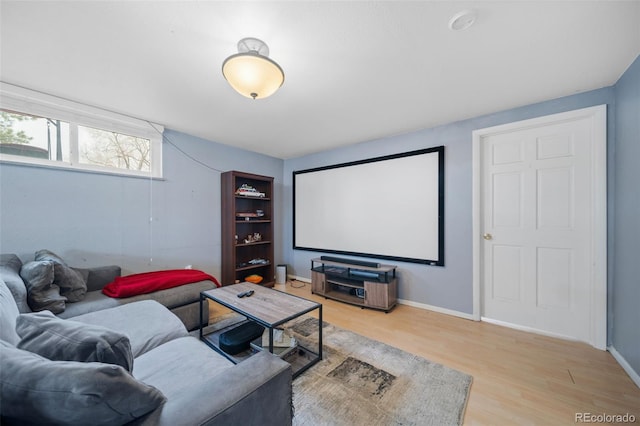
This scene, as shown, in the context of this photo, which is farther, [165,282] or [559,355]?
[165,282]

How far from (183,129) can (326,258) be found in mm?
2765

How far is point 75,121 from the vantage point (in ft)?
8.27

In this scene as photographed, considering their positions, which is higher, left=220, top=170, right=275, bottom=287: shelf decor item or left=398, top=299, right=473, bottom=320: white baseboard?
left=220, top=170, right=275, bottom=287: shelf decor item

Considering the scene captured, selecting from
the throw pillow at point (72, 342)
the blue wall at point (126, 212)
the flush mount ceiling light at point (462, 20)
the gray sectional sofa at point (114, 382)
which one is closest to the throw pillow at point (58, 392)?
the gray sectional sofa at point (114, 382)

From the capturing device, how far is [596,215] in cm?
214

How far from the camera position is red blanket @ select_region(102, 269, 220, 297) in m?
2.18

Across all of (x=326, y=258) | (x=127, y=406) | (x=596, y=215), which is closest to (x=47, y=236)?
(x=127, y=406)

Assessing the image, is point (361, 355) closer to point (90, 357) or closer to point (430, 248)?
point (430, 248)

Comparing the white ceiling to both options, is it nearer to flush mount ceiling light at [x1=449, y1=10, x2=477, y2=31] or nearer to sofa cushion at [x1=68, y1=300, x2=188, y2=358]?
flush mount ceiling light at [x1=449, y1=10, x2=477, y2=31]

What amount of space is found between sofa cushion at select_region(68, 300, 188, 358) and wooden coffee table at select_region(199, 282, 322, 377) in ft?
1.29

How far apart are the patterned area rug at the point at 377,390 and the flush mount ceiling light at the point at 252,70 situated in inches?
81.5

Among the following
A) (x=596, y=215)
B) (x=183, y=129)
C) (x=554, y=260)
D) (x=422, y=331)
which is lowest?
(x=422, y=331)

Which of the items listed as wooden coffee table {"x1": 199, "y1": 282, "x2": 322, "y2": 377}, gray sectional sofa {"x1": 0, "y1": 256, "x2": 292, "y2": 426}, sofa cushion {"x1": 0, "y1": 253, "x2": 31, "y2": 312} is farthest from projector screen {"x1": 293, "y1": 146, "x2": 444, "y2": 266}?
sofa cushion {"x1": 0, "y1": 253, "x2": 31, "y2": 312}

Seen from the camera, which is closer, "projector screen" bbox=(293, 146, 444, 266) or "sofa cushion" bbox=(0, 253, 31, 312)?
"sofa cushion" bbox=(0, 253, 31, 312)
